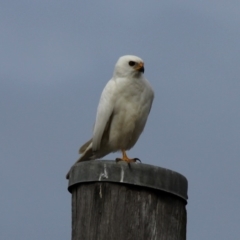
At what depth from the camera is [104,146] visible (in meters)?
7.05

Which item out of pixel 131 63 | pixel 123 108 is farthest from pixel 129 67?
pixel 123 108

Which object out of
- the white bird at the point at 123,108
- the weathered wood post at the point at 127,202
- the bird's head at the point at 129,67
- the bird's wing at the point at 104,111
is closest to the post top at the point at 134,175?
the weathered wood post at the point at 127,202

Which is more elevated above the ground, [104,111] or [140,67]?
[140,67]

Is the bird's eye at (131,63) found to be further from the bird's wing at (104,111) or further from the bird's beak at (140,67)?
the bird's wing at (104,111)

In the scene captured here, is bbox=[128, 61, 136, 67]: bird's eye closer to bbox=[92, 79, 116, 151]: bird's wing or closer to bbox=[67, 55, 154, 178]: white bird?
bbox=[67, 55, 154, 178]: white bird

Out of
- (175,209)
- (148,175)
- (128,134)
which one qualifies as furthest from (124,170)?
(128,134)

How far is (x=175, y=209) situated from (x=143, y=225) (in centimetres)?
24

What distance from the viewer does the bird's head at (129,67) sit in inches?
272

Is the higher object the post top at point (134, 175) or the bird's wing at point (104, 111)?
the bird's wing at point (104, 111)

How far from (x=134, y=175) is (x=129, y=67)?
3716 mm

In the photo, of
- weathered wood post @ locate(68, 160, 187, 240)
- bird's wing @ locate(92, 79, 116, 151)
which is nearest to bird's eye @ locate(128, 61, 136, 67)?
bird's wing @ locate(92, 79, 116, 151)

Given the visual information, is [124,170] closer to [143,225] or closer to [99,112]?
[143,225]

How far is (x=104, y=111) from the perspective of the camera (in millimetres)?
6801

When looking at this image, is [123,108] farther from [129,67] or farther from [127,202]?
[127,202]
